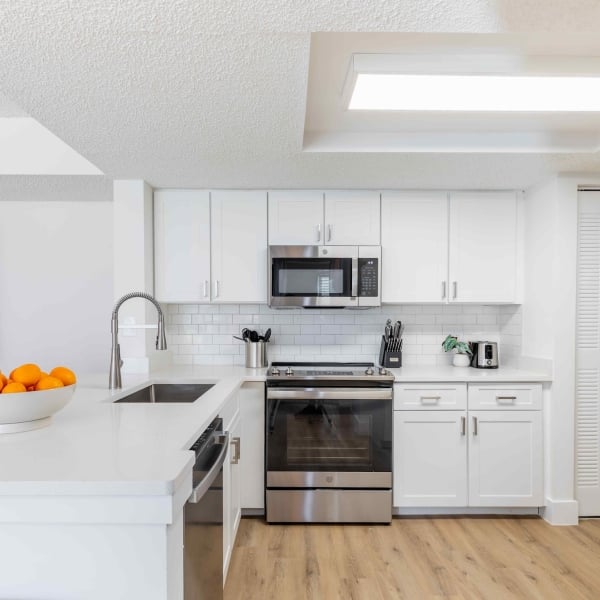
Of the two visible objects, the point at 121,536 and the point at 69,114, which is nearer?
the point at 121,536

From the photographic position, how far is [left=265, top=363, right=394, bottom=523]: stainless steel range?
287 cm

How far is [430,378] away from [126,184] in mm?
2321

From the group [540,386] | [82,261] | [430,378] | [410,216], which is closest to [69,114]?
[82,261]

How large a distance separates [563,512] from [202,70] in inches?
124

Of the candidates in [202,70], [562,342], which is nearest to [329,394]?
[562,342]

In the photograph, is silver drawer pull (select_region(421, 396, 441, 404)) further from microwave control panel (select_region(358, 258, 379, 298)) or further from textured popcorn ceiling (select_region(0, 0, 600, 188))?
textured popcorn ceiling (select_region(0, 0, 600, 188))

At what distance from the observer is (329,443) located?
292 cm

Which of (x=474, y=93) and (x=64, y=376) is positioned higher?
(x=474, y=93)

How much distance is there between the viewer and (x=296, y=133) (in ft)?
7.35

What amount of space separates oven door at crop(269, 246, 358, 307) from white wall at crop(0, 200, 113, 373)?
4.69 feet

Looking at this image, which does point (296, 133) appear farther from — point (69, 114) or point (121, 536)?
point (121, 536)

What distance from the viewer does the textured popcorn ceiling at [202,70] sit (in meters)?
1.32

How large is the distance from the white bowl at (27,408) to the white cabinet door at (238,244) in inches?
70.7

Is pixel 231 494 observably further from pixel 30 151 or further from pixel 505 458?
pixel 30 151
